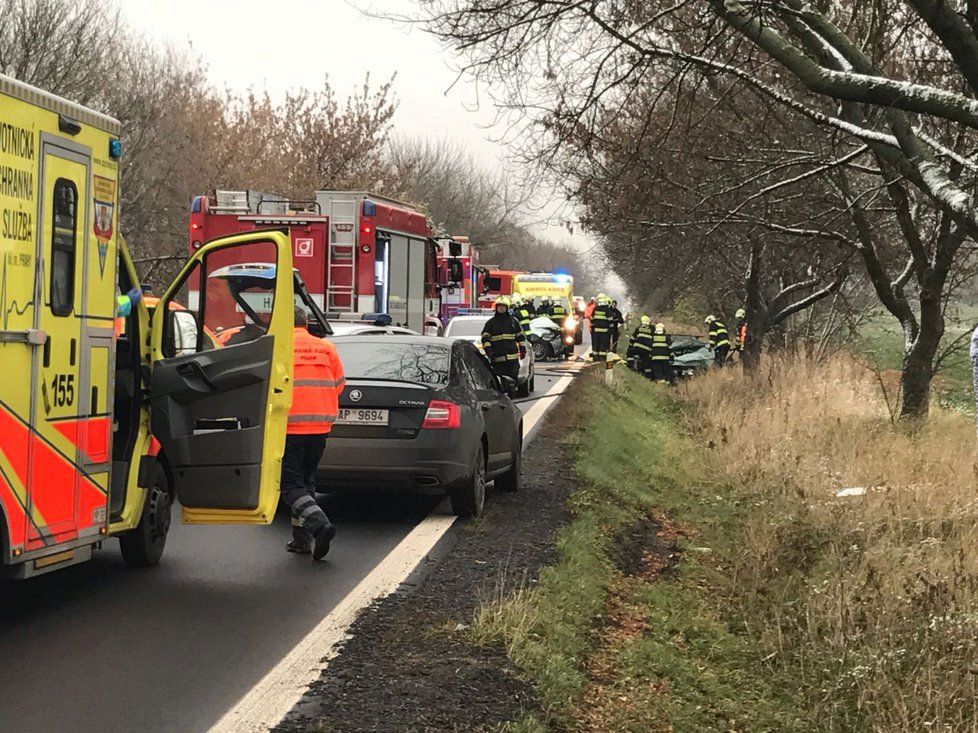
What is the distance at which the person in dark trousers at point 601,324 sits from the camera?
29.9 metres

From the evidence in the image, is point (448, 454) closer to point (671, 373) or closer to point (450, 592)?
point (450, 592)

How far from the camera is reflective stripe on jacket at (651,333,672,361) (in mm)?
30688

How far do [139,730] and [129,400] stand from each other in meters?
2.99

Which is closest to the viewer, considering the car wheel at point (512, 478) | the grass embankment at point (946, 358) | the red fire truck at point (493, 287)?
the car wheel at point (512, 478)

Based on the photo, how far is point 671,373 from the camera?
32.3m

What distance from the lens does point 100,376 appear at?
663 cm

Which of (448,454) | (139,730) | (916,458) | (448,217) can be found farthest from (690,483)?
(448,217)

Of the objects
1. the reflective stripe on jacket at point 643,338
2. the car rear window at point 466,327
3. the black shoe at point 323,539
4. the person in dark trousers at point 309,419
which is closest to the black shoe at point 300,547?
the person in dark trousers at point 309,419

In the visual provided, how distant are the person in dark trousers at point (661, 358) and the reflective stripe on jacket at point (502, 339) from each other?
12742 mm

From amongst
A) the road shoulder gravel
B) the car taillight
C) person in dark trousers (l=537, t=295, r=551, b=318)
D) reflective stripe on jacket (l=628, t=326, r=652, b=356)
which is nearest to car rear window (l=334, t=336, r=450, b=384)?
the car taillight

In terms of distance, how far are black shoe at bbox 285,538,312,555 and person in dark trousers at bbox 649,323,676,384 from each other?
22.6 m

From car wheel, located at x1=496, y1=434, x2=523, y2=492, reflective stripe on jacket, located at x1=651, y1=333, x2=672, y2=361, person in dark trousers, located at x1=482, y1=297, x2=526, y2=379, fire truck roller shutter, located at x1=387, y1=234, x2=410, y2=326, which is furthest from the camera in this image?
reflective stripe on jacket, located at x1=651, y1=333, x2=672, y2=361

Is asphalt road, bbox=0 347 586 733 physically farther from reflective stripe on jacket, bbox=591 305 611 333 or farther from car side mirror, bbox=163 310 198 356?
reflective stripe on jacket, bbox=591 305 611 333

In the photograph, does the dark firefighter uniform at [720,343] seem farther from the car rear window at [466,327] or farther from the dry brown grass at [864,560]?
the dry brown grass at [864,560]
